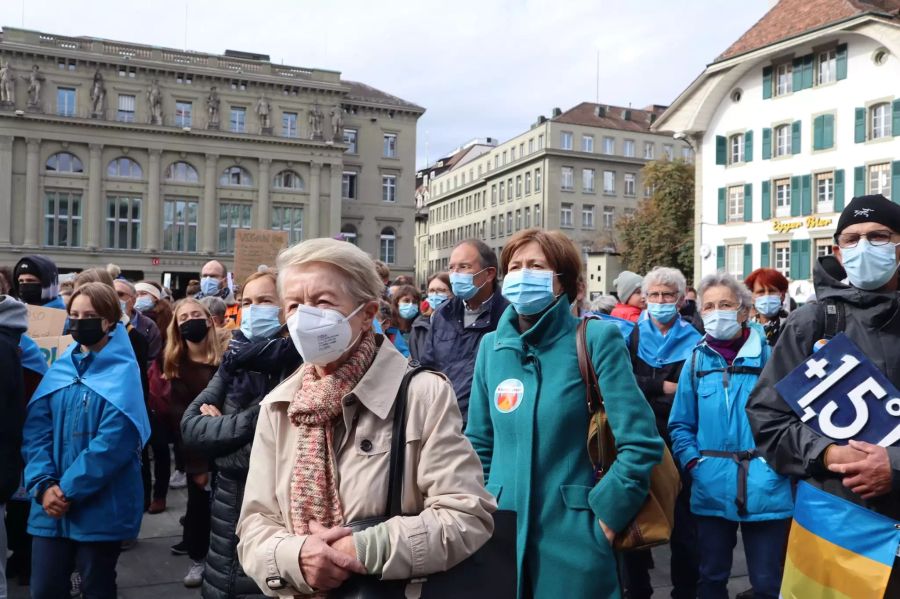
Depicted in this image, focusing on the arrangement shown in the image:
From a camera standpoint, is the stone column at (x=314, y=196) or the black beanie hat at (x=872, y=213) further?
the stone column at (x=314, y=196)

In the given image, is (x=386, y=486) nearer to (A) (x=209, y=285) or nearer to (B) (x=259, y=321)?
(B) (x=259, y=321)

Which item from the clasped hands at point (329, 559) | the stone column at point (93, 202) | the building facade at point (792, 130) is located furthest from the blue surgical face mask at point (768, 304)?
the stone column at point (93, 202)

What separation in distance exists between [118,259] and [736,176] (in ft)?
133

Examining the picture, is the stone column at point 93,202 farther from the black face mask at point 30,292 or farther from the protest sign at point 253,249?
the black face mask at point 30,292

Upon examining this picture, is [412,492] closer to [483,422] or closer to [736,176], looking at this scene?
[483,422]

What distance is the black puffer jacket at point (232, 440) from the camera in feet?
12.1

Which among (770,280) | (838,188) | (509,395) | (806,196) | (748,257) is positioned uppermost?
(838,188)

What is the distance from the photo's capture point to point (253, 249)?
12.0 metres

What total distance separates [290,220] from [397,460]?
5833 centimetres

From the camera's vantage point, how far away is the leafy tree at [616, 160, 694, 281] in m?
51.4

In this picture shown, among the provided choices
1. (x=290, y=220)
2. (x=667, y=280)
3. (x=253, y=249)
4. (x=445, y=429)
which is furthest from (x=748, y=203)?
(x=445, y=429)

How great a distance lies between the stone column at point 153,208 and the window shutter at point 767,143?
39681mm

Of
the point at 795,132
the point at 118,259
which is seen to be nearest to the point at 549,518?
the point at 795,132

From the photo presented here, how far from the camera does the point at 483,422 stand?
3523 millimetres
